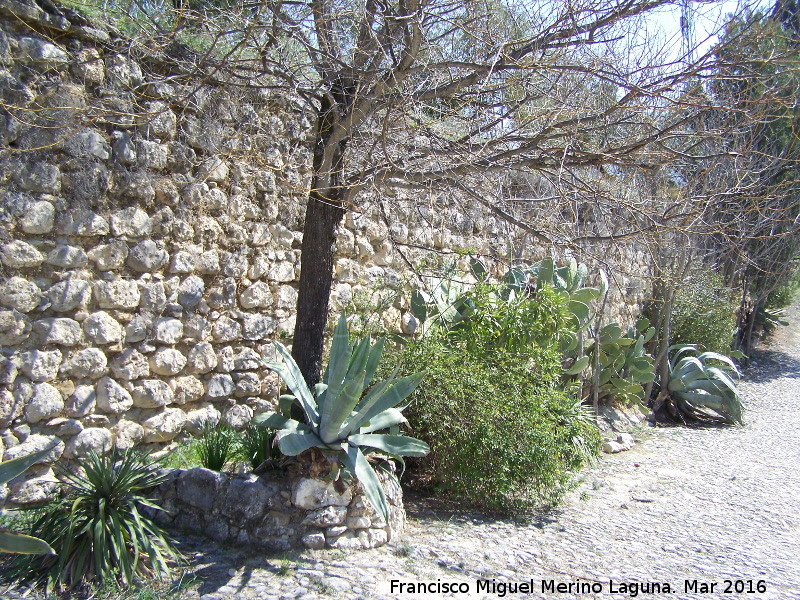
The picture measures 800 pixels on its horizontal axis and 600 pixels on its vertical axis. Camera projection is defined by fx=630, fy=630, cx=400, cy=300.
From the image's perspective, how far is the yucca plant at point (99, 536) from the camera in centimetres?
270

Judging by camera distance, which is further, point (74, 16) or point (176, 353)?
point (176, 353)

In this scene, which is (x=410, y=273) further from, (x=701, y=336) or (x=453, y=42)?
(x=701, y=336)

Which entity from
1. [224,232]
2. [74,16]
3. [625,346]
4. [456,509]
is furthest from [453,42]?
[625,346]

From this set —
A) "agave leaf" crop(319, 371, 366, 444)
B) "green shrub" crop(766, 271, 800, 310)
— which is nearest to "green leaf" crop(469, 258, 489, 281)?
"agave leaf" crop(319, 371, 366, 444)

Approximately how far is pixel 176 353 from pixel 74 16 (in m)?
2.02

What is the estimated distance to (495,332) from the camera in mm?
4594

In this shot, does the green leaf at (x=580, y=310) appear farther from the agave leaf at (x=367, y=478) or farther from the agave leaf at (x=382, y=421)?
the agave leaf at (x=367, y=478)

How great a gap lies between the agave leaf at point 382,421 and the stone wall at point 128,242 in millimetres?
1350

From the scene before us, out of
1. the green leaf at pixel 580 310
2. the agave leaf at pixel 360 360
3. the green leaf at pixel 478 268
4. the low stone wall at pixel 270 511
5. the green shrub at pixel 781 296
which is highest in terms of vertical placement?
the green shrub at pixel 781 296

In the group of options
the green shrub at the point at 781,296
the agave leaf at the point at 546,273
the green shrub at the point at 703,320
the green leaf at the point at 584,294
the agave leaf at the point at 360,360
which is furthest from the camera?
the green shrub at the point at 781,296

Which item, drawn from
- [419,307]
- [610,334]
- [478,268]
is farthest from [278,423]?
[610,334]

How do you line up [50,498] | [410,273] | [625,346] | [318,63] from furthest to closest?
[625,346] < [410,273] < [318,63] < [50,498]

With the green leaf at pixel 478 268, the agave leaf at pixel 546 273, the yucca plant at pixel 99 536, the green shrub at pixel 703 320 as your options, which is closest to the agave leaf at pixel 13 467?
the yucca plant at pixel 99 536

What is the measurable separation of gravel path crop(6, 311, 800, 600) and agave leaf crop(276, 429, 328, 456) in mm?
518
